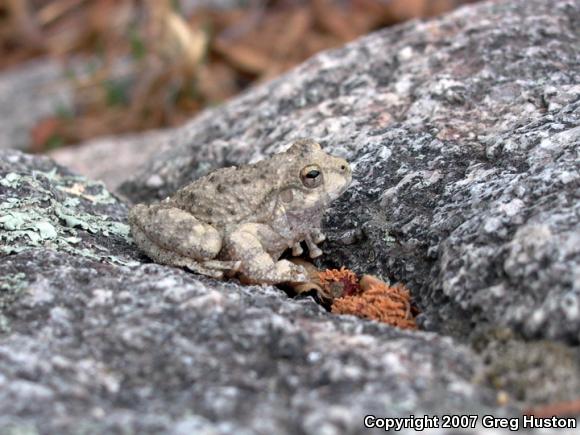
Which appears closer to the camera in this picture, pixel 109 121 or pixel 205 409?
pixel 205 409

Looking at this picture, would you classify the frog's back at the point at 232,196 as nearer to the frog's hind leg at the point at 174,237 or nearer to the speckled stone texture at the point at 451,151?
the frog's hind leg at the point at 174,237

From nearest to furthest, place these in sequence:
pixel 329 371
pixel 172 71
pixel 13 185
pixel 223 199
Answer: pixel 329 371
pixel 223 199
pixel 13 185
pixel 172 71

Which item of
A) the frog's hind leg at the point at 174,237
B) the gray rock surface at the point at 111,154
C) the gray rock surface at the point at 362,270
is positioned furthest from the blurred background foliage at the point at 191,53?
the frog's hind leg at the point at 174,237

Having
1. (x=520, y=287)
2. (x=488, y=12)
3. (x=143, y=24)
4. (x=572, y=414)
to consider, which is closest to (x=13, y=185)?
(x=520, y=287)

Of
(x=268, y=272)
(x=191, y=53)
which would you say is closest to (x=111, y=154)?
(x=191, y=53)

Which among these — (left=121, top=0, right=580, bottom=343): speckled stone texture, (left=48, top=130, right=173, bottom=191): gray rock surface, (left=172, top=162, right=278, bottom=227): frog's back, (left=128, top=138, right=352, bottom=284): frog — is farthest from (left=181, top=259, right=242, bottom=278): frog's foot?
(left=48, top=130, right=173, bottom=191): gray rock surface

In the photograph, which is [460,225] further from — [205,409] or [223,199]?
[205,409]

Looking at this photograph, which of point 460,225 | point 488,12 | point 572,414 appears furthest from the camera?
point 488,12

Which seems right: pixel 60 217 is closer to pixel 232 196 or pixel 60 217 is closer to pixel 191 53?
pixel 232 196
